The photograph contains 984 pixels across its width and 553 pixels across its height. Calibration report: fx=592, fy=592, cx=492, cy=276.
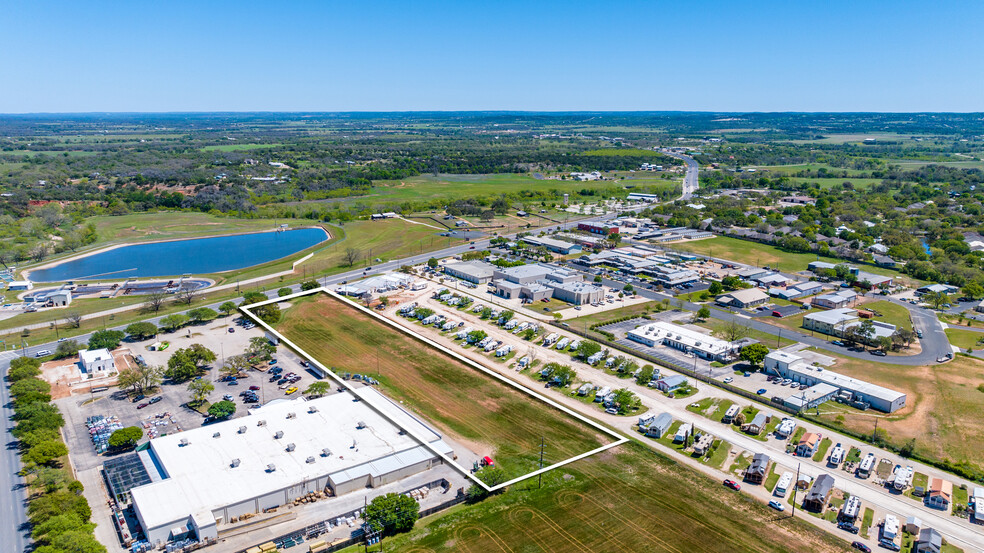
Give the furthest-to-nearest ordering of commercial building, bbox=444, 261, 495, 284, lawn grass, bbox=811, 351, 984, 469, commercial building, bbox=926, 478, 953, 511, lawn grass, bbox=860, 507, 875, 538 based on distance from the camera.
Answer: commercial building, bbox=444, 261, 495, 284 → lawn grass, bbox=811, 351, 984, 469 → commercial building, bbox=926, 478, 953, 511 → lawn grass, bbox=860, 507, 875, 538

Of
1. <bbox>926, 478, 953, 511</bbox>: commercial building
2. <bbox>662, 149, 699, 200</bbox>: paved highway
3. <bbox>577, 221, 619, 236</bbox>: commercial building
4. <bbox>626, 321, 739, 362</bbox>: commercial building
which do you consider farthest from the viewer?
<bbox>662, 149, 699, 200</bbox>: paved highway

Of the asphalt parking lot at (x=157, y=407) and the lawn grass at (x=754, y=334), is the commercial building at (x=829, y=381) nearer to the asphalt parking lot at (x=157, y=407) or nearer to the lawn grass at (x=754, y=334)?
the lawn grass at (x=754, y=334)

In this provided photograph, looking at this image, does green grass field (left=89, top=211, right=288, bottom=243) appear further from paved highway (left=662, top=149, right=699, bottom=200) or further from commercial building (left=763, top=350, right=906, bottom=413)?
paved highway (left=662, top=149, right=699, bottom=200)

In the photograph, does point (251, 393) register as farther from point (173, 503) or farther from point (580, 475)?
point (580, 475)

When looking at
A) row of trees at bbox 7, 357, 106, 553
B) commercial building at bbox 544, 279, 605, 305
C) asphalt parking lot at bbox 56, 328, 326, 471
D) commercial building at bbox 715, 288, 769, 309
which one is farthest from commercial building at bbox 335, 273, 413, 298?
commercial building at bbox 715, 288, 769, 309

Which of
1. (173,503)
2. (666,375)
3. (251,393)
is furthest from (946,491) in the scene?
(251,393)

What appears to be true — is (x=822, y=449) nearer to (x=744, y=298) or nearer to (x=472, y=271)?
(x=744, y=298)
